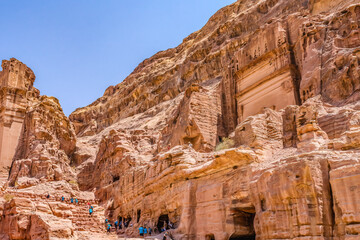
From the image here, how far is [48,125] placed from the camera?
3183cm

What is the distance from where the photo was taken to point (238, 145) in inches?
766

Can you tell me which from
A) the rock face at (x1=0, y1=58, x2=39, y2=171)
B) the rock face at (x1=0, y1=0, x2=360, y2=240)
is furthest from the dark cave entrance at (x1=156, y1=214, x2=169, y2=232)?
the rock face at (x1=0, y1=58, x2=39, y2=171)

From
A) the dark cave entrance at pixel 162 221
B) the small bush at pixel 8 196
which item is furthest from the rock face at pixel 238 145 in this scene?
Result: the small bush at pixel 8 196

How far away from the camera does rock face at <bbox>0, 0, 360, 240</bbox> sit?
11.5 m

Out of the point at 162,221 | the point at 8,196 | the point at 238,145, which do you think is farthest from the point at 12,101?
the point at 238,145

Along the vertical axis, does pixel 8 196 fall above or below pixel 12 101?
below

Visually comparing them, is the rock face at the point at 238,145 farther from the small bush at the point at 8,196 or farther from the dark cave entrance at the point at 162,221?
the small bush at the point at 8,196

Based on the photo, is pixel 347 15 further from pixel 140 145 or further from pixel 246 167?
A: pixel 140 145

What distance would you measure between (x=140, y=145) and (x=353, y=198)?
2429 centimetres

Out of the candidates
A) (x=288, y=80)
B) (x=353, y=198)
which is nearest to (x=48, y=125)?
(x=288, y=80)

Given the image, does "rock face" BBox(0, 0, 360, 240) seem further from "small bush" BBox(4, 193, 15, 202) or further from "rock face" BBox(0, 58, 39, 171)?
"small bush" BBox(4, 193, 15, 202)

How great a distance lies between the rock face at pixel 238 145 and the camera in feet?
37.8

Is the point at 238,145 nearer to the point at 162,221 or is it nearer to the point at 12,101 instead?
the point at 162,221

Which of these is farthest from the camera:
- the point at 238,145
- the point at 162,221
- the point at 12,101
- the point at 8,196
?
the point at 12,101
